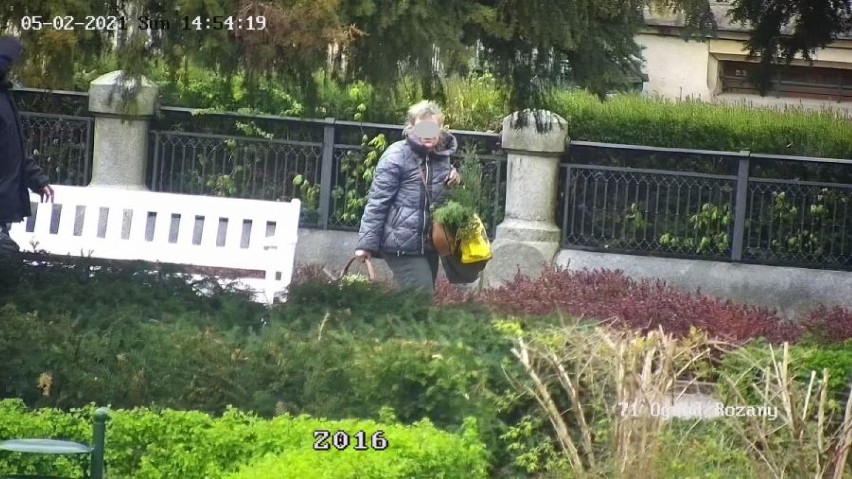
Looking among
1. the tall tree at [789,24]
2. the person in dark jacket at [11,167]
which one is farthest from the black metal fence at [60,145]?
the tall tree at [789,24]

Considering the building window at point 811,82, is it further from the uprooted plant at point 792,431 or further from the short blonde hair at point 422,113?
the uprooted plant at point 792,431

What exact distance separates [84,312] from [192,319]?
1.58ft

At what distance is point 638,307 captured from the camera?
9.33 m

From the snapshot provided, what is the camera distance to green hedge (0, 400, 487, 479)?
522 cm

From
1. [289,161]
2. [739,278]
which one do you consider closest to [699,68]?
[739,278]

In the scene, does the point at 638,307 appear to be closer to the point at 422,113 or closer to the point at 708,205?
the point at 422,113

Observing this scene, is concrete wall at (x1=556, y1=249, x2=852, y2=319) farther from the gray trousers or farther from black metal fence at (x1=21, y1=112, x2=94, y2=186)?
black metal fence at (x1=21, y1=112, x2=94, y2=186)

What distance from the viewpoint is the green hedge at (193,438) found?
5.22 m

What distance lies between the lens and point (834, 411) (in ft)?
19.7

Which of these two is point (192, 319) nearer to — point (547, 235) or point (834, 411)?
point (834, 411)

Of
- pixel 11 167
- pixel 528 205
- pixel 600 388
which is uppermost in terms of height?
pixel 11 167

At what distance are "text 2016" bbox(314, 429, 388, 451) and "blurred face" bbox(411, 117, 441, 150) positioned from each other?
3.09 m

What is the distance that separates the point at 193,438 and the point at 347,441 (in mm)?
690

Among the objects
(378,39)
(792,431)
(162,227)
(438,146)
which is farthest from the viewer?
(162,227)
